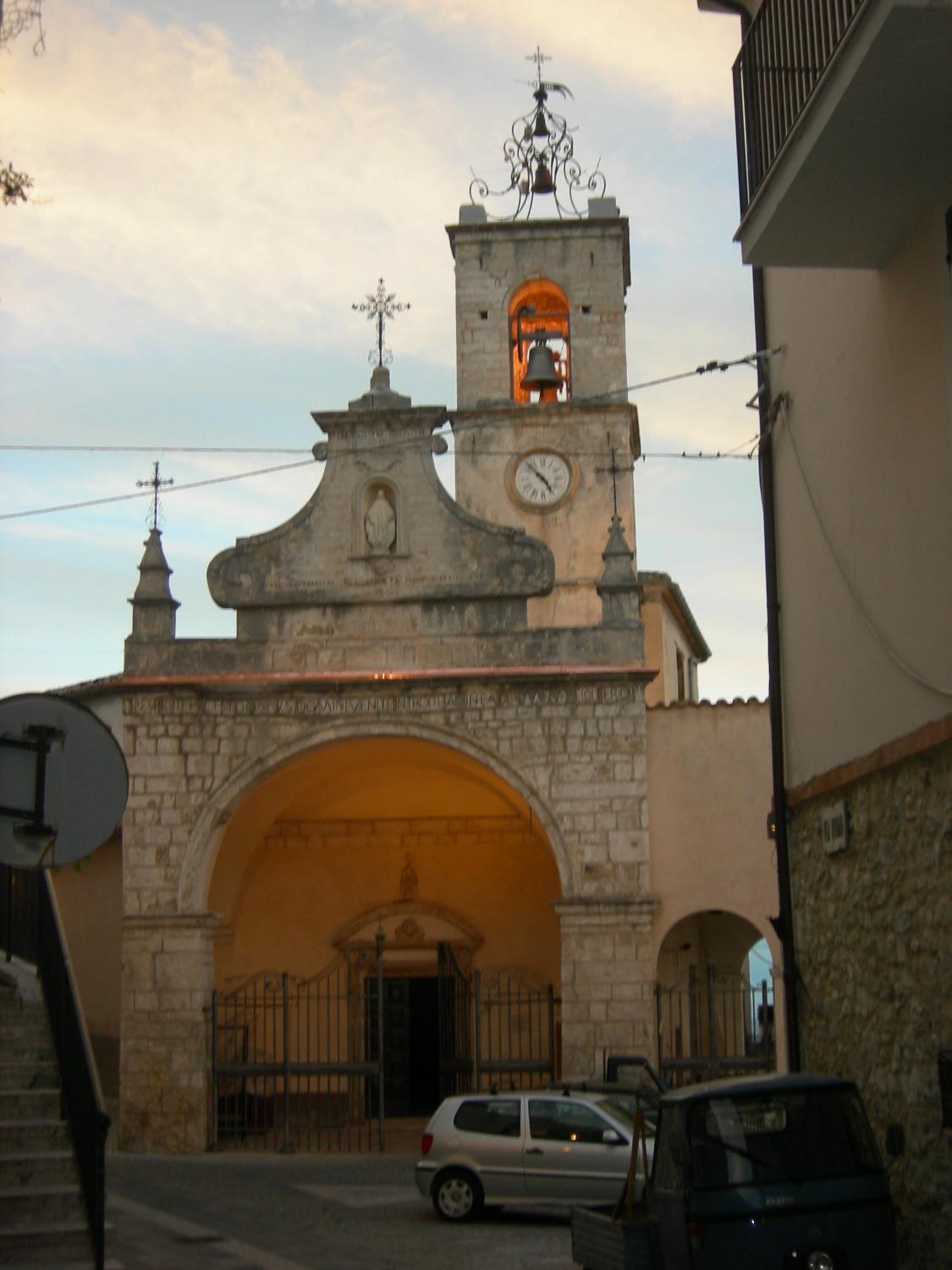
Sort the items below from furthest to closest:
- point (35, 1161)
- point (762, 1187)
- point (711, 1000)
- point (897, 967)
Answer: point (711, 1000)
point (35, 1161)
point (897, 967)
point (762, 1187)

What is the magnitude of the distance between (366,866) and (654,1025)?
17.7 feet

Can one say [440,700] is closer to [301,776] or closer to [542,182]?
[301,776]

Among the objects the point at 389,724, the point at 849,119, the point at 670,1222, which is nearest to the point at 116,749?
the point at 670,1222

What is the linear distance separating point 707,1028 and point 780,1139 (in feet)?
44.2

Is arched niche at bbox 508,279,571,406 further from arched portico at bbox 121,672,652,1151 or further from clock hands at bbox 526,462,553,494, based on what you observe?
arched portico at bbox 121,672,652,1151

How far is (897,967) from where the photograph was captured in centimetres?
866

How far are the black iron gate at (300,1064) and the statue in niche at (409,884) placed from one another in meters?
0.92

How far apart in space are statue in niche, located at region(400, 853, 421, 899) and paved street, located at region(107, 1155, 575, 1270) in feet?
16.0

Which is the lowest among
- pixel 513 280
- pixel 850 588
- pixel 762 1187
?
pixel 762 1187

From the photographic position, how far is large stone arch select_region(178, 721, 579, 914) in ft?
61.7

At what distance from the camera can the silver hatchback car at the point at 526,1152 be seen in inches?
520

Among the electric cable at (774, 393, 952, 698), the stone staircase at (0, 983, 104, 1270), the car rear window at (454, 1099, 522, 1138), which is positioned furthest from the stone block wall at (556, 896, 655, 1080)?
the stone staircase at (0, 983, 104, 1270)

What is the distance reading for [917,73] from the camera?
7023mm

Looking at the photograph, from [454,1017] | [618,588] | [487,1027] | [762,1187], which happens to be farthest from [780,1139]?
[487,1027]
